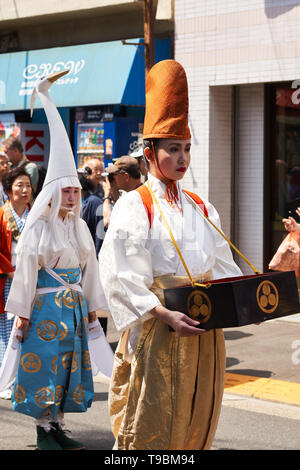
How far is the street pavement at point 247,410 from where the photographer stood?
18.5 feet

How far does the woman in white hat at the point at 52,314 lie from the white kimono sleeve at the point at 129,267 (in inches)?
63.7

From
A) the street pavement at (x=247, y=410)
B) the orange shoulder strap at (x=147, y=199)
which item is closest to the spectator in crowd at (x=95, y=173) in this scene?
the street pavement at (x=247, y=410)

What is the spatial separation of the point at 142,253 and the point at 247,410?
3073 mm

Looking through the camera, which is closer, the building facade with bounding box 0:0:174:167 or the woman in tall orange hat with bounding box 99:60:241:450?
the woman in tall orange hat with bounding box 99:60:241:450

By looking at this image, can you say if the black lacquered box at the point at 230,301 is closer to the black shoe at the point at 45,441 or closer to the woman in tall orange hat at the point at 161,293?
the woman in tall orange hat at the point at 161,293

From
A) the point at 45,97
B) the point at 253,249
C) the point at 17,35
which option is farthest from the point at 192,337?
the point at 17,35

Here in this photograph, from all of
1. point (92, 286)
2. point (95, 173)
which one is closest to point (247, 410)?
point (92, 286)

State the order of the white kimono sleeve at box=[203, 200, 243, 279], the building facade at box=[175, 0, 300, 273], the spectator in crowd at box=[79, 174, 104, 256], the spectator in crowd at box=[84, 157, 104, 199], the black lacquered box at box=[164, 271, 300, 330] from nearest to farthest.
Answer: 1. the black lacquered box at box=[164, 271, 300, 330]
2. the white kimono sleeve at box=[203, 200, 243, 279]
3. the spectator in crowd at box=[79, 174, 104, 256]
4. the spectator in crowd at box=[84, 157, 104, 199]
5. the building facade at box=[175, 0, 300, 273]

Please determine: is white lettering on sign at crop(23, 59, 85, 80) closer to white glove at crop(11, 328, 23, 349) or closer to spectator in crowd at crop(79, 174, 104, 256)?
spectator in crowd at crop(79, 174, 104, 256)

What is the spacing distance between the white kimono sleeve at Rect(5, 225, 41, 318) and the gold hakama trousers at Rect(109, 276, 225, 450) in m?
1.65

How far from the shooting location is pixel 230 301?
3.59m

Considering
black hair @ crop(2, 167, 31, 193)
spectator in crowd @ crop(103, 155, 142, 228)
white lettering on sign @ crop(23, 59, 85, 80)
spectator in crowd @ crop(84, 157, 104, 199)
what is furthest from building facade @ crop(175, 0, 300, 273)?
black hair @ crop(2, 167, 31, 193)

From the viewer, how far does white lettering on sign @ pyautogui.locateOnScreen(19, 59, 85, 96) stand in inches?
573
